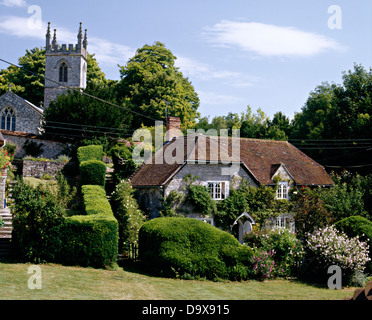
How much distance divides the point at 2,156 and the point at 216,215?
46.1 feet

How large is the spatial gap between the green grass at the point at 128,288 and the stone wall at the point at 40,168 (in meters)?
21.7

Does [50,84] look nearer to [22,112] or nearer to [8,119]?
[22,112]

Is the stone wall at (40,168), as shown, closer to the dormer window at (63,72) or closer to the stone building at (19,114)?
the stone building at (19,114)

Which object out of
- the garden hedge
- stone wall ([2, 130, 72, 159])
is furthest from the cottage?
stone wall ([2, 130, 72, 159])

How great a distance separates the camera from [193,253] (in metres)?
20.7

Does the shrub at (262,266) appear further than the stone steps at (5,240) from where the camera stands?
Yes

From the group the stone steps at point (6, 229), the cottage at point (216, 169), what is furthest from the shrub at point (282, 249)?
the stone steps at point (6, 229)

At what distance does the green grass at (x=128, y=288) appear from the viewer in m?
14.3

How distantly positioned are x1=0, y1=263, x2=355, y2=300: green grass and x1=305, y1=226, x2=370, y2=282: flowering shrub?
1321 mm

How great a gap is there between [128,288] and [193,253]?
5.06 meters

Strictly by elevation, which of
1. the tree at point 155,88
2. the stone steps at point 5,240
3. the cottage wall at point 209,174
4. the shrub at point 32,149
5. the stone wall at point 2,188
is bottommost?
the stone steps at point 5,240

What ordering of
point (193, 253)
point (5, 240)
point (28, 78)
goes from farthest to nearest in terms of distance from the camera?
point (28, 78), point (5, 240), point (193, 253)

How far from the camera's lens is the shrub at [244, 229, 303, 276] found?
22830 mm

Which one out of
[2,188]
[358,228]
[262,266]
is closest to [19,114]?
[2,188]
